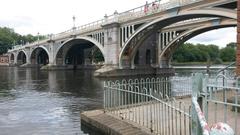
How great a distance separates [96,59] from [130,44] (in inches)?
2434

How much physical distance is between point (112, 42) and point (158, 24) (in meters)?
11.6

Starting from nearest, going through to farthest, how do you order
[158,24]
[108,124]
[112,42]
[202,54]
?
1. [108,124]
2. [158,24]
3. [112,42]
4. [202,54]

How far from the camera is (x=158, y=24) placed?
44250mm

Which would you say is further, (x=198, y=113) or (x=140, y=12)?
(x=140, y=12)

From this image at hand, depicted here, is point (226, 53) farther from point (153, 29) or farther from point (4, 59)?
point (4, 59)

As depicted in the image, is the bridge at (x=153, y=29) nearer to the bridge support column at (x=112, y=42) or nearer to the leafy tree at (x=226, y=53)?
the bridge support column at (x=112, y=42)

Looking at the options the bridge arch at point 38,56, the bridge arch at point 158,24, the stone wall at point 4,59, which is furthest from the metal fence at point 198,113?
the stone wall at point 4,59

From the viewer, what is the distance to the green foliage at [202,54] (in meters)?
111

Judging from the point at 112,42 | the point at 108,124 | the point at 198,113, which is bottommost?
the point at 108,124

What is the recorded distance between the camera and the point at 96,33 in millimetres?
60656

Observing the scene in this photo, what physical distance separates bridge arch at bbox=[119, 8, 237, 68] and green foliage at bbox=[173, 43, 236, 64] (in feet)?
187

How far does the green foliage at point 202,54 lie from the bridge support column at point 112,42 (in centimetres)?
5514

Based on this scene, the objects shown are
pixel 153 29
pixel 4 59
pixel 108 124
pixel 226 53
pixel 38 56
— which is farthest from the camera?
pixel 4 59

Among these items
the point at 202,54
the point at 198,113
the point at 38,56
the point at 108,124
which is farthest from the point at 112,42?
the point at 202,54
